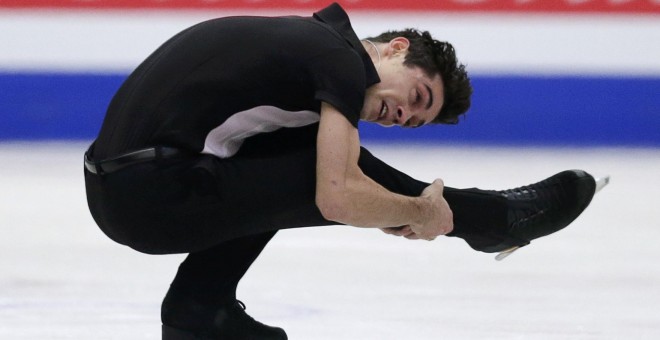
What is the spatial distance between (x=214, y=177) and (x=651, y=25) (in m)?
4.73

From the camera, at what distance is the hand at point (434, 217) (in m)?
2.50

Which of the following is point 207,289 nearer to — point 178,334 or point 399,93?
point 178,334

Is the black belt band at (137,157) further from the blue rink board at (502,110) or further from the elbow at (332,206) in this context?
the blue rink board at (502,110)

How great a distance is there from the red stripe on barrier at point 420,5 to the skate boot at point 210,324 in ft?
13.1

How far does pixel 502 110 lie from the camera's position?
6.82m

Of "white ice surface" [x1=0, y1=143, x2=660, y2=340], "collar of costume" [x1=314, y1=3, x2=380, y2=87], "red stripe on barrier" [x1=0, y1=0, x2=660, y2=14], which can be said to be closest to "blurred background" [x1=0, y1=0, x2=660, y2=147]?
"red stripe on barrier" [x1=0, y1=0, x2=660, y2=14]

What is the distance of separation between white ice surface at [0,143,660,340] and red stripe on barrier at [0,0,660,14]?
5.23 ft

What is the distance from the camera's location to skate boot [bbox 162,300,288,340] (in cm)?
274

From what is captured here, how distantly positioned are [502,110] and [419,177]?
1.36m

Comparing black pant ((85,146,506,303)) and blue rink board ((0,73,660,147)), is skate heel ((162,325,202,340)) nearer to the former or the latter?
black pant ((85,146,506,303))

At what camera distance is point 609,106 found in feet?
22.3

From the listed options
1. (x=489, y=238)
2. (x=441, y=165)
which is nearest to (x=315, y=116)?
(x=489, y=238)

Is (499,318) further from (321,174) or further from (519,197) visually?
(321,174)

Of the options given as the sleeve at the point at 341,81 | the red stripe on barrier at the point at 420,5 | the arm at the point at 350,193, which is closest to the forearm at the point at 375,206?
the arm at the point at 350,193
